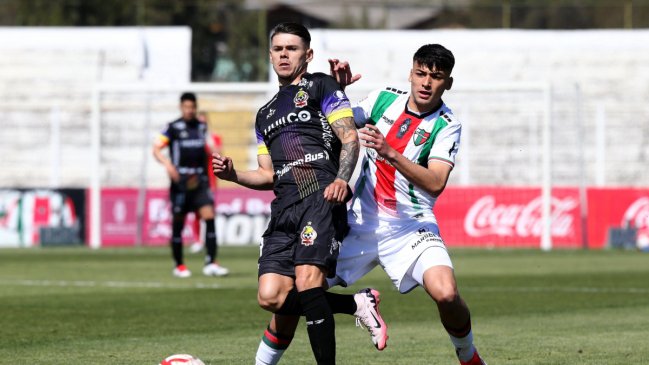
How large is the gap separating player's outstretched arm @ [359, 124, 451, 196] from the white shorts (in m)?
0.36

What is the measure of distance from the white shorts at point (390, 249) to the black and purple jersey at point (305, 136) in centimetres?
55

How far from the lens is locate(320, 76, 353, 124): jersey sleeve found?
8.35 metres

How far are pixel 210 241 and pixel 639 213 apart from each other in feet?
→ 34.9

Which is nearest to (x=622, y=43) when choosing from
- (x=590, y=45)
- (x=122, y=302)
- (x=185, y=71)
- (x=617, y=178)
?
(x=590, y=45)

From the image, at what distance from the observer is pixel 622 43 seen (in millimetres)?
37562

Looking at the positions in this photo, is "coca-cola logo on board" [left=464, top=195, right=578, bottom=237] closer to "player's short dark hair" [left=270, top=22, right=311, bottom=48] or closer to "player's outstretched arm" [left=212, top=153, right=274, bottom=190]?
"player's outstretched arm" [left=212, top=153, right=274, bottom=190]

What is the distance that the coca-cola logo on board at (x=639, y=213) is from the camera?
82.9 ft

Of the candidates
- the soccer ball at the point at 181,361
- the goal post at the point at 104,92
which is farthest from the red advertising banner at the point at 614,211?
the soccer ball at the point at 181,361

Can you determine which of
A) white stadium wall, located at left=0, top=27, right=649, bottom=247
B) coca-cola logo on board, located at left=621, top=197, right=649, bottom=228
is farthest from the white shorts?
coca-cola logo on board, located at left=621, top=197, right=649, bottom=228

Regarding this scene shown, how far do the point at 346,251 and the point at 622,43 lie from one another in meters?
30.3

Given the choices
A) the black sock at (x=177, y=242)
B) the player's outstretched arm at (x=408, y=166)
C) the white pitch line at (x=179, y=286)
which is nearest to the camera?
the player's outstretched arm at (x=408, y=166)

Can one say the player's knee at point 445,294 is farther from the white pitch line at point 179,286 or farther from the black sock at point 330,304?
the white pitch line at point 179,286

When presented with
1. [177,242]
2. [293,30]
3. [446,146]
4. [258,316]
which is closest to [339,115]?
[293,30]

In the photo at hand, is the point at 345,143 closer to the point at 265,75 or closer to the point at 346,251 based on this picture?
the point at 346,251
